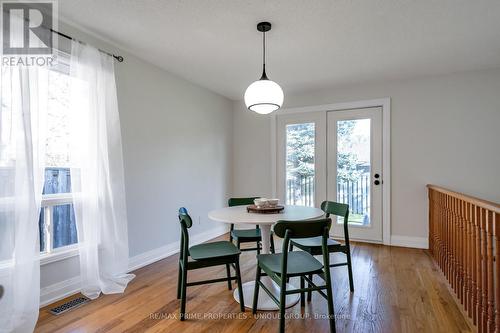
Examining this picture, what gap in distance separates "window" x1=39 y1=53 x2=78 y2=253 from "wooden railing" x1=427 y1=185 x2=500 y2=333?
10.2 ft

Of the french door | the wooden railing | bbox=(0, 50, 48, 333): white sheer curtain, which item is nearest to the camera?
the wooden railing

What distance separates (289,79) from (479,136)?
2511 millimetres

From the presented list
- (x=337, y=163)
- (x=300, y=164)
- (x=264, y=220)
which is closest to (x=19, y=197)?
(x=264, y=220)

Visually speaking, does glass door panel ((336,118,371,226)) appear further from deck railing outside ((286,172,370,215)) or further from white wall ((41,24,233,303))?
white wall ((41,24,233,303))

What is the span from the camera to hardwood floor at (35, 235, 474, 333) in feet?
6.38

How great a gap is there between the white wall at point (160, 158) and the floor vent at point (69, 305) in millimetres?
141

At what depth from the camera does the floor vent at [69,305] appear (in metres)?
2.16

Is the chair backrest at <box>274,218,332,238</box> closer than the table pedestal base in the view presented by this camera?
Yes

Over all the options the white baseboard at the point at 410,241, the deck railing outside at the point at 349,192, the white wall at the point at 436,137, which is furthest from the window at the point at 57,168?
the white baseboard at the point at 410,241

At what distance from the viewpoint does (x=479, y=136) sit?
139 inches

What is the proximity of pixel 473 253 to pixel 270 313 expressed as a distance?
1.48 meters

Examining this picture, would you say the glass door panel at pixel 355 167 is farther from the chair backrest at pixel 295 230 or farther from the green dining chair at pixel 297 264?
the chair backrest at pixel 295 230

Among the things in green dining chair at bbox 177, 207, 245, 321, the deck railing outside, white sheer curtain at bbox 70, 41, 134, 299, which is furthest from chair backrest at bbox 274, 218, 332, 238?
the deck railing outside

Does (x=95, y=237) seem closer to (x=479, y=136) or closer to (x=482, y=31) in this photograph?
(x=482, y=31)
